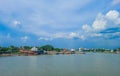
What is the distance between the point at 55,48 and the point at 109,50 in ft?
126

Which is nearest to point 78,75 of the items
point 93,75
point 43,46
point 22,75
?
point 93,75

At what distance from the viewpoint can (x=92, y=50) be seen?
141 m

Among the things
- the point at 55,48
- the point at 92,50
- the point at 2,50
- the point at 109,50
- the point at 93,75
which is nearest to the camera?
the point at 93,75

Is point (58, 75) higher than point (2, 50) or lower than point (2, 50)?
lower

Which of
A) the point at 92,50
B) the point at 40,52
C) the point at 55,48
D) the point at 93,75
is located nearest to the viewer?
the point at 93,75

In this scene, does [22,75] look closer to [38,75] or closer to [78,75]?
[38,75]

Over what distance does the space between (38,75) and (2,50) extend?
61.5m

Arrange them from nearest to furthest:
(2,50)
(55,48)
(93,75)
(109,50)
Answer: (93,75) → (2,50) → (55,48) → (109,50)

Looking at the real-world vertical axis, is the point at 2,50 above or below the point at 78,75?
above

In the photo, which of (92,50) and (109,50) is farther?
(92,50)

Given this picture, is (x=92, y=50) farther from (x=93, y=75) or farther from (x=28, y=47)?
(x=93, y=75)

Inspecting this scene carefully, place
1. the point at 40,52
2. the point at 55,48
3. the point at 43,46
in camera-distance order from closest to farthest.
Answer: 1. the point at 40,52
2. the point at 43,46
3. the point at 55,48

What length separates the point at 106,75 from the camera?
18203 mm

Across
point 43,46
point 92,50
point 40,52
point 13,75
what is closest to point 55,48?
point 43,46
